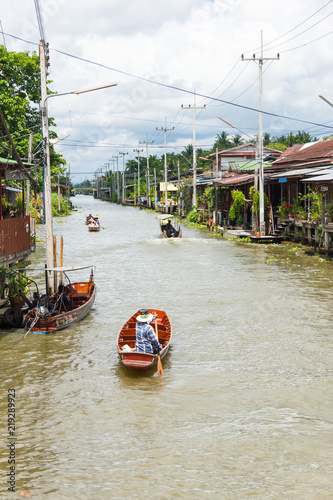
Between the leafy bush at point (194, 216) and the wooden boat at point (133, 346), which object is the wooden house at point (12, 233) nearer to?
the wooden boat at point (133, 346)

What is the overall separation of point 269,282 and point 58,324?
34.1ft

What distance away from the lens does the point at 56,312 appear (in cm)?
1554

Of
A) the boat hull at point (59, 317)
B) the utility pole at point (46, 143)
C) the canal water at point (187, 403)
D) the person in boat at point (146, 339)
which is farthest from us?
the utility pole at point (46, 143)

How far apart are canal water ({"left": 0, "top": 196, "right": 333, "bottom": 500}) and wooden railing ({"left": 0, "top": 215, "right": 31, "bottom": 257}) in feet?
9.07

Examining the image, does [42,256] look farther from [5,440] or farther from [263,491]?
[263,491]

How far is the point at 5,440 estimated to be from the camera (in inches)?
344

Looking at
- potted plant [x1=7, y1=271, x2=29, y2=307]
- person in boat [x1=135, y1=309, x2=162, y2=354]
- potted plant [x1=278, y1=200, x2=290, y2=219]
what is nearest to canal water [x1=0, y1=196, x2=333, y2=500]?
person in boat [x1=135, y1=309, x2=162, y2=354]

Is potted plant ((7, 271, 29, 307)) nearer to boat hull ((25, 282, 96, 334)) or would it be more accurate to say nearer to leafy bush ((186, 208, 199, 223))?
boat hull ((25, 282, 96, 334))

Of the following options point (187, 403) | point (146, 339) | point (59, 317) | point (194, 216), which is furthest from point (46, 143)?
point (194, 216)

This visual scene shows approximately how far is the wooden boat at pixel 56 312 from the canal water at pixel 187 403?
33 cm

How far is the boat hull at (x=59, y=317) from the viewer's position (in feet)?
48.3

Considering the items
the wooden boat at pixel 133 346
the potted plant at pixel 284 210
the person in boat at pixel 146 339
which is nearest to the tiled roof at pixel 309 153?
the potted plant at pixel 284 210

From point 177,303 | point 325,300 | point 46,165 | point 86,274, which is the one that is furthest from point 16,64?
point 325,300

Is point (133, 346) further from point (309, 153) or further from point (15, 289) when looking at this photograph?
point (309, 153)
